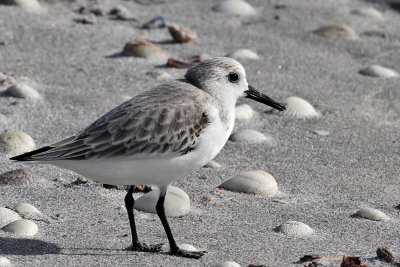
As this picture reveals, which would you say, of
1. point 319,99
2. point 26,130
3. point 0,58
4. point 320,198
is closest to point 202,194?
point 320,198

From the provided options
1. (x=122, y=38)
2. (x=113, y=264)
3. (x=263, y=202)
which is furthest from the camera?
(x=122, y=38)

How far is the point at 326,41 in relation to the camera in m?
8.71

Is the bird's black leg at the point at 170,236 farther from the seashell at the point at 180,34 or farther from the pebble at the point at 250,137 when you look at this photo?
the seashell at the point at 180,34

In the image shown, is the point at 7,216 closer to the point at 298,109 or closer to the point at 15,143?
the point at 15,143

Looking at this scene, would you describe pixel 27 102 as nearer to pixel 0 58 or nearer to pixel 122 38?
pixel 0 58

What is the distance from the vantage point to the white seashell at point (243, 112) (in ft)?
22.8

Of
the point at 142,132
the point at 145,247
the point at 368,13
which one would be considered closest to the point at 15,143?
the point at 142,132

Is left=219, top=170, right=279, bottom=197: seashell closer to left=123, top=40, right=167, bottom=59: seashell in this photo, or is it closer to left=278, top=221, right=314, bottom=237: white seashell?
left=278, top=221, right=314, bottom=237: white seashell

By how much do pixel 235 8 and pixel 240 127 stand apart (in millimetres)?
2919

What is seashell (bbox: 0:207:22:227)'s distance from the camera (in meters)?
5.00

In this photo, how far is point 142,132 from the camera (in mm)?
4789

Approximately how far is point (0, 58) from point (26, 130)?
5.19 ft

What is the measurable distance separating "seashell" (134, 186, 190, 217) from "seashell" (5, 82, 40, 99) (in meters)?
2.01

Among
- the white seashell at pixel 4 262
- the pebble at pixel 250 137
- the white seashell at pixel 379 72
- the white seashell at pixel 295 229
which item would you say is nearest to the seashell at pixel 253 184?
the white seashell at pixel 295 229
